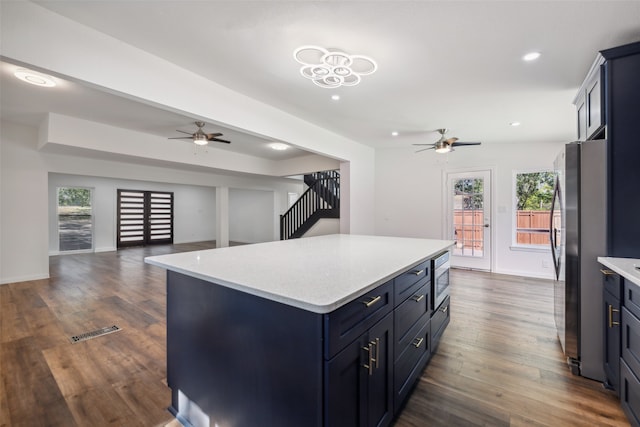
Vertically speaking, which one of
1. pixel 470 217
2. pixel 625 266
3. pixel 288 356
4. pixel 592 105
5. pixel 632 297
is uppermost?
pixel 592 105

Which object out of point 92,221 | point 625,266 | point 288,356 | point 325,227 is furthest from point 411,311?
point 92,221

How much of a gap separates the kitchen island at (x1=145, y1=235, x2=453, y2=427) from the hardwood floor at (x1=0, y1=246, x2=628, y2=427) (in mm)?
327

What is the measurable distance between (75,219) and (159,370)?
861 centimetres

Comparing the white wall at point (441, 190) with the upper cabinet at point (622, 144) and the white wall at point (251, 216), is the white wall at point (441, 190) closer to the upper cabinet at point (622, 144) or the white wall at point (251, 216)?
the upper cabinet at point (622, 144)

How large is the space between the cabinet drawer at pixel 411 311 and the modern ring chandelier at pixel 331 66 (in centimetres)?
193

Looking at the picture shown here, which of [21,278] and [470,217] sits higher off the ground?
[470,217]

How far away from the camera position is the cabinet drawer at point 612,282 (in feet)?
5.55

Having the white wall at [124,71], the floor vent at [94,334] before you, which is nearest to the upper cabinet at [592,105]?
the white wall at [124,71]

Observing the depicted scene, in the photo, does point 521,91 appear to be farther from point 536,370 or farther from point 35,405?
point 35,405

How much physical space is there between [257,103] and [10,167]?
448cm

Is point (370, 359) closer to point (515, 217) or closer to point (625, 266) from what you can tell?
point (625, 266)

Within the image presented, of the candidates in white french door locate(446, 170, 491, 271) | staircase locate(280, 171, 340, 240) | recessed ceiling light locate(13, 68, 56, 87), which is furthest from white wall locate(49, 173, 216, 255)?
white french door locate(446, 170, 491, 271)

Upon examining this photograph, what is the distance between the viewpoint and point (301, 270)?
1.50 meters

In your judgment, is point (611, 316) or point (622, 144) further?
point (622, 144)
